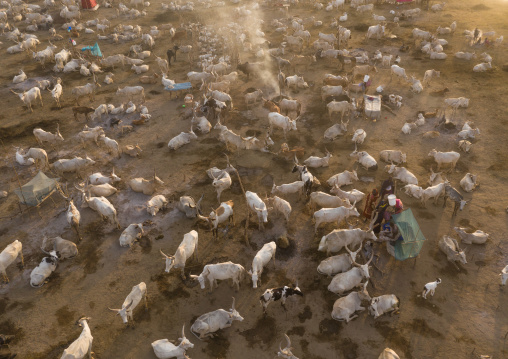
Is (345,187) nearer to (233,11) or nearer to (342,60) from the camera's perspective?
(342,60)

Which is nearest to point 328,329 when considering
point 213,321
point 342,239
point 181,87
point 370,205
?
point 342,239

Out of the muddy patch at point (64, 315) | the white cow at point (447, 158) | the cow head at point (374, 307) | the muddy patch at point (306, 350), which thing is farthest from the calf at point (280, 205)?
the muddy patch at point (64, 315)

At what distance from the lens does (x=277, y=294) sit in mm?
9828

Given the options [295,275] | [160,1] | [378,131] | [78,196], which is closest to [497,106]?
[378,131]

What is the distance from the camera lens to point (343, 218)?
40.8 feet

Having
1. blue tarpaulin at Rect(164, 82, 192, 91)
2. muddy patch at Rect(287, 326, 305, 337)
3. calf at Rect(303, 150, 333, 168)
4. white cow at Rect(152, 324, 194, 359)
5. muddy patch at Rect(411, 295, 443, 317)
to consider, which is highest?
blue tarpaulin at Rect(164, 82, 192, 91)

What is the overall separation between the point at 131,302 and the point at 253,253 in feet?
13.2

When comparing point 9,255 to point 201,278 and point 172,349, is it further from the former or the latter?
point 172,349

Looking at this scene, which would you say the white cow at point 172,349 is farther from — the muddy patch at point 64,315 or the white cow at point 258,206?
the white cow at point 258,206

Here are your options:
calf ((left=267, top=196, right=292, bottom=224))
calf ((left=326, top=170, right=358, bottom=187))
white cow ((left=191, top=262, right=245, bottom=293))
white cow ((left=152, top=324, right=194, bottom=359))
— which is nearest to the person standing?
calf ((left=326, top=170, right=358, bottom=187))

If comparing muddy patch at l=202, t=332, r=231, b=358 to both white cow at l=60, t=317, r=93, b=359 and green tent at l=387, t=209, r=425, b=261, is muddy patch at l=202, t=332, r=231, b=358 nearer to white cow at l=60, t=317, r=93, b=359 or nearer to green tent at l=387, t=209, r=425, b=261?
white cow at l=60, t=317, r=93, b=359

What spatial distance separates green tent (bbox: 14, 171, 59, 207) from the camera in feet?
44.0

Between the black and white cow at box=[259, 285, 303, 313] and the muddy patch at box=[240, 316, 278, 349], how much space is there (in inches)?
12.4

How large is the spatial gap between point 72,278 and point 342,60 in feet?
63.4
